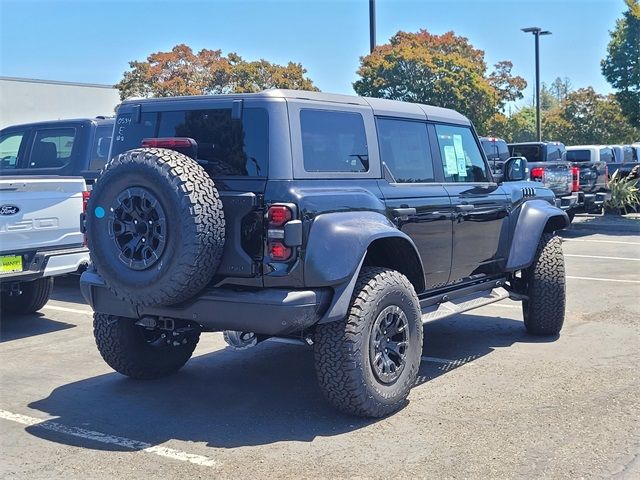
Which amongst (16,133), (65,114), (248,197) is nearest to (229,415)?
(248,197)

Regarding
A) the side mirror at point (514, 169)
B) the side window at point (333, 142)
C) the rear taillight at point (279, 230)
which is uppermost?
the side window at point (333, 142)

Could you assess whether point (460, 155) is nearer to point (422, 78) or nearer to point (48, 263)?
point (48, 263)

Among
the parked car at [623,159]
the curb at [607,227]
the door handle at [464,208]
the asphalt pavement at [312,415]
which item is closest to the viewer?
the asphalt pavement at [312,415]

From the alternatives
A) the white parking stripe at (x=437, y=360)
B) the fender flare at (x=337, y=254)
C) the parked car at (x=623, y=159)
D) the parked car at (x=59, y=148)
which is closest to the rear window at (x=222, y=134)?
the fender flare at (x=337, y=254)

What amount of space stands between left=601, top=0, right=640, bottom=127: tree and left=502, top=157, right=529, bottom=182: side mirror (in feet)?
50.3

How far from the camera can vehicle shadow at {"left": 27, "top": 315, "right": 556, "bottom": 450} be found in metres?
4.68

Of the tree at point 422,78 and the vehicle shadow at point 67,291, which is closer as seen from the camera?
the vehicle shadow at point 67,291

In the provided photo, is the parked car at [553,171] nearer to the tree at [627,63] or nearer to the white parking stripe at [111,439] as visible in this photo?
the tree at [627,63]

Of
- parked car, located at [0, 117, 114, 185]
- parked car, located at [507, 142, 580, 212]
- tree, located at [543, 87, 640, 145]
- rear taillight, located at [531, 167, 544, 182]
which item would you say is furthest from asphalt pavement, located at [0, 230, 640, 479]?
tree, located at [543, 87, 640, 145]

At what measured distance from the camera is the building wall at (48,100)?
102 feet

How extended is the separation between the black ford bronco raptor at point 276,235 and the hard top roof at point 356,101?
0.06ft

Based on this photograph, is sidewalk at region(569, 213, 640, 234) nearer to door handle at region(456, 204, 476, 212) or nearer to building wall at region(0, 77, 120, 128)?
door handle at region(456, 204, 476, 212)

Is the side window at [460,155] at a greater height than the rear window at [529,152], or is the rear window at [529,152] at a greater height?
the rear window at [529,152]

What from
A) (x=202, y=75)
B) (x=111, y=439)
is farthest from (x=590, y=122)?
(x=111, y=439)
